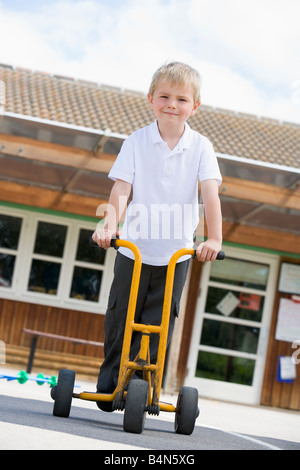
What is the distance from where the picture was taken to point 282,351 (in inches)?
471

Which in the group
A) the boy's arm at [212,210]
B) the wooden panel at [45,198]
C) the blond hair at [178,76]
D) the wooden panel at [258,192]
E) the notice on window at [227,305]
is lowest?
the notice on window at [227,305]

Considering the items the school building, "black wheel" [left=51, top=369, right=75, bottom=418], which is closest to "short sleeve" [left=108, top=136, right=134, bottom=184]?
"black wheel" [left=51, top=369, right=75, bottom=418]

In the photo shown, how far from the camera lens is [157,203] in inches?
130

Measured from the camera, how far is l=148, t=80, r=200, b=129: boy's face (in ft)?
10.6

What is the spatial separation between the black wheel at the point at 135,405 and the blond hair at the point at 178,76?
1194mm

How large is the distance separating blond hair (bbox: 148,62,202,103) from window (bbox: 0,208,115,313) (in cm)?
861

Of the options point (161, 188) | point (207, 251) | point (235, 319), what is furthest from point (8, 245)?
point (207, 251)

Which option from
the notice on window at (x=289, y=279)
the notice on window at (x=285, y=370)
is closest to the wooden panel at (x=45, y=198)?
the notice on window at (x=289, y=279)

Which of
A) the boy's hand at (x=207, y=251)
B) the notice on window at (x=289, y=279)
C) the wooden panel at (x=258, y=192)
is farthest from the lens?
the notice on window at (x=289, y=279)

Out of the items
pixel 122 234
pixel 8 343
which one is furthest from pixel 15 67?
pixel 122 234

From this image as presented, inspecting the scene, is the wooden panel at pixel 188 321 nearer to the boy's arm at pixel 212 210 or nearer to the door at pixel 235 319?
the door at pixel 235 319

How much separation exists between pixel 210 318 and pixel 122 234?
28.7 ft

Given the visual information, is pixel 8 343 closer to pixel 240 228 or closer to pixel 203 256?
pixel 240 228

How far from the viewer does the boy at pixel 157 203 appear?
331 cm
